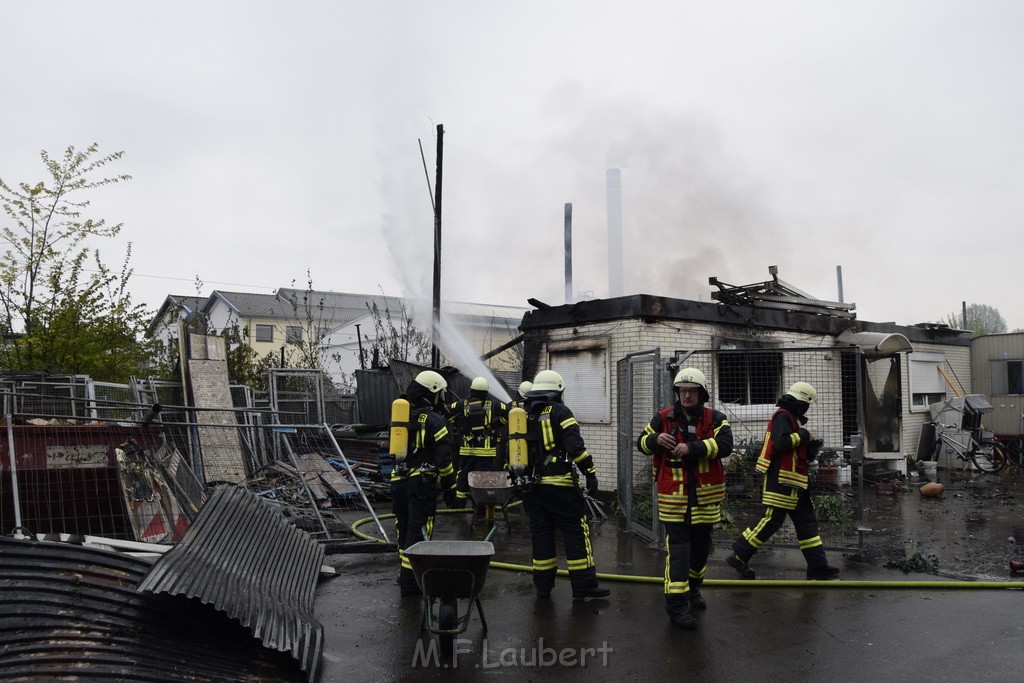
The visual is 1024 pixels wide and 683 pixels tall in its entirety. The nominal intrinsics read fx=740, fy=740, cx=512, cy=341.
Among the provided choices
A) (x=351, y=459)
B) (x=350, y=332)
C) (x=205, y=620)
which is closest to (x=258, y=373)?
(x=351, y=459)

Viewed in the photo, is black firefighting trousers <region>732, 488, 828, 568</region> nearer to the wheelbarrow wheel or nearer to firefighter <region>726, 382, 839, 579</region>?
firefighter <region>726, 382, 839, 579</region>

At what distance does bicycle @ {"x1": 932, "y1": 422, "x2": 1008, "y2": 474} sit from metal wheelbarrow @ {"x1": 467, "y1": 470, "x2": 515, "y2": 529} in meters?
11.2

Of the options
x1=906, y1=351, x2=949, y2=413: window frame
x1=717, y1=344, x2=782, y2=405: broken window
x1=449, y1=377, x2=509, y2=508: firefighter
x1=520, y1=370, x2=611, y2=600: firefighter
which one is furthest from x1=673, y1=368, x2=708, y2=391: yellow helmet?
x1=906, y1=351, x2=949, y2=413: window frame

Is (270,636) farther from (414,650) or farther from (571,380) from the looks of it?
(571,380)

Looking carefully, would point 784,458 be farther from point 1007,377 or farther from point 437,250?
point 1007,377

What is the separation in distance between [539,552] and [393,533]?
11.5ft

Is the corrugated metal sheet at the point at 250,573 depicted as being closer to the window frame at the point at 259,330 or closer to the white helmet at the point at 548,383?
the white helmet at the point at 548,383

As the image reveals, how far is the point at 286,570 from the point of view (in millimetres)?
5770

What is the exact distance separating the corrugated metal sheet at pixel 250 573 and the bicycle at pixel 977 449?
13.8m

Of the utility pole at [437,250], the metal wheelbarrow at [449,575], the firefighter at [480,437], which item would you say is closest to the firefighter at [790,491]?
the metal wheelbarrow at [449,575]

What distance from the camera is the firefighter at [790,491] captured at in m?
6.71

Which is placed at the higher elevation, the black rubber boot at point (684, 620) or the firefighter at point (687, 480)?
the firefighter at point (687, 480)

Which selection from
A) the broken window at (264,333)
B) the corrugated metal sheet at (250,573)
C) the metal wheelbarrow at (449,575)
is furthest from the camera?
the broken window at (264,333)

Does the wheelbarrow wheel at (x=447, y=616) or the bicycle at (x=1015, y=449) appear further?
the bicycle at (x=1015, y=449)
